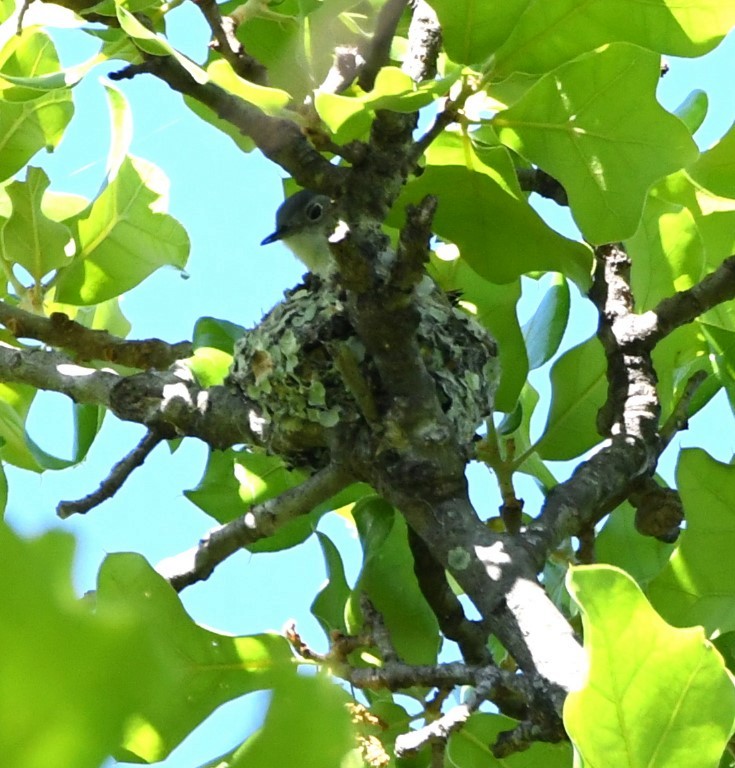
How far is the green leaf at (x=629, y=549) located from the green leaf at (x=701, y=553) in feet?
1.04

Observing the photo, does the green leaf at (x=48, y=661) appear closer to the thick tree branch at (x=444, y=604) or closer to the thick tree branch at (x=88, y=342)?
the thick tree branch at (x=444, y=604)

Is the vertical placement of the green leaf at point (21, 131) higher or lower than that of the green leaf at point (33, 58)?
lower

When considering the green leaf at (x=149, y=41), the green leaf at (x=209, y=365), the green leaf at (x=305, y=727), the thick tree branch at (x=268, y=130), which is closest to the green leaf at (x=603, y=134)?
the thick tree branch at (x=268, y=130)

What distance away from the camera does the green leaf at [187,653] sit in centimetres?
125

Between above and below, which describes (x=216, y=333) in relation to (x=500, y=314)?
above

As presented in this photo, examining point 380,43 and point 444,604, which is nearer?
point 380,43

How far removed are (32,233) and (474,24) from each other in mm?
1064

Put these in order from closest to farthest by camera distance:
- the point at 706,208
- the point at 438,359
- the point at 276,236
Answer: the point at 706,208 → the point at 438,359 → the point at 276,236

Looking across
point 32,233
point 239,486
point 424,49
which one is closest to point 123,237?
point 32,233

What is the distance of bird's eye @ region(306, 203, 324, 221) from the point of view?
3209mm

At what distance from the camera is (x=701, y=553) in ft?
4.98

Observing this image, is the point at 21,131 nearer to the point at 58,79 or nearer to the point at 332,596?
the point at 58,79

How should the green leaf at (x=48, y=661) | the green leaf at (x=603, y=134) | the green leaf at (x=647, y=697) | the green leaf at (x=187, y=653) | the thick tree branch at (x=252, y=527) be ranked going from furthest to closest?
the thick tree branch at (x=252, y=527) → the green leaf at (x=603, y=134) → the green leaf at (x=187, y=653) → the green leaf at (x=647, y=697) → the green leaf at (x=48, y=661)

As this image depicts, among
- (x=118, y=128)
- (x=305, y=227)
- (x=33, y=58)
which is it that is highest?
(x=305, y=227)
